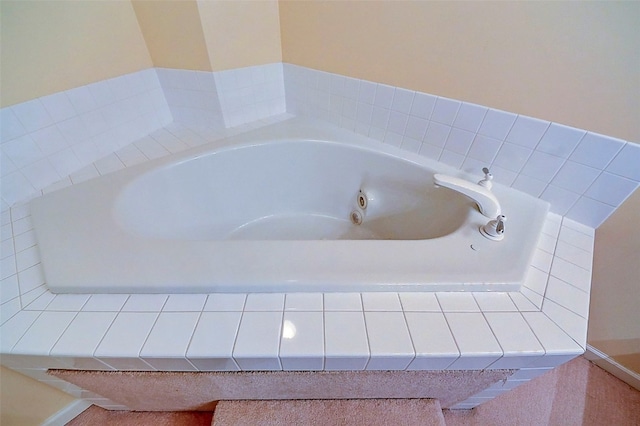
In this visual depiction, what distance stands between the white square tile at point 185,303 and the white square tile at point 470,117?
984 millimetres

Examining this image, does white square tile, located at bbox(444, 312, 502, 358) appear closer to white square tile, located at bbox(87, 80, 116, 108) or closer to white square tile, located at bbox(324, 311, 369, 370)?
white square tile, located at bbox(324, 311, 369, 370)

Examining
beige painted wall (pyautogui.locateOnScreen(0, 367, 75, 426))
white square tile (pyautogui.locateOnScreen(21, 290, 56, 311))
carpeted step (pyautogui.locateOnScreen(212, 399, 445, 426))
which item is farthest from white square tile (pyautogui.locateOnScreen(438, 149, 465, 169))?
beige painted wall (pyautogui.locateOnScreen(0, 367, 75, 426))

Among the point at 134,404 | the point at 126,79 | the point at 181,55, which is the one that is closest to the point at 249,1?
the point at 181,55

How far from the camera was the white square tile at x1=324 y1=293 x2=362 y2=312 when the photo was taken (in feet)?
2.01

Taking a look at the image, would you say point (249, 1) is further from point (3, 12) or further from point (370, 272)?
point (370, 272)

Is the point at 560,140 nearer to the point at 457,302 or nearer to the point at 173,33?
the point at 457,302

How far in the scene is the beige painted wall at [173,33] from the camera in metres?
1.01

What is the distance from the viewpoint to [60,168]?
0.98 m

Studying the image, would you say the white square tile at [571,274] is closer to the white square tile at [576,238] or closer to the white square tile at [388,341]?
the white square tile at [576,238]

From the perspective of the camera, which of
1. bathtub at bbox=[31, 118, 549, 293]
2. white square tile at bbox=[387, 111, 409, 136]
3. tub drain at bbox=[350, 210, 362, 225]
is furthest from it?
tub drain at bbox=[350, 210, 362, 225]

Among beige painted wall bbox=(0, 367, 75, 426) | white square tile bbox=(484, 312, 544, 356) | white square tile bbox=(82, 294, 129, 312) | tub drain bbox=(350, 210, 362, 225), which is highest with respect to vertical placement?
white square tile bbox=(484, 312, 544, 356)

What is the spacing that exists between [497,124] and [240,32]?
3.50 feet

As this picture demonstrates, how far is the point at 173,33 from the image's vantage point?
42.4 inches

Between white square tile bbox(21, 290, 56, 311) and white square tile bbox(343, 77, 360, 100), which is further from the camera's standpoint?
white square tile bbox(343, 77, 360, 100)
